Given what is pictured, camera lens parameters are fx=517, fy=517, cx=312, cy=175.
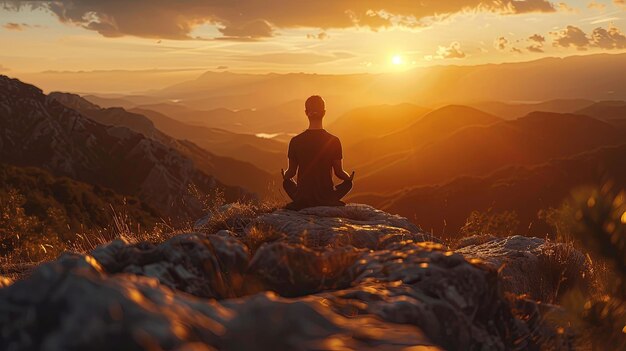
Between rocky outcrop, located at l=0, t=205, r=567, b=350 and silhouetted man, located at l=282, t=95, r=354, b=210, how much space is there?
14.9ft

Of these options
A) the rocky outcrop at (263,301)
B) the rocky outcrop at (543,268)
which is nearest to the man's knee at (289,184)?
the rocky outcrop at (543,268)

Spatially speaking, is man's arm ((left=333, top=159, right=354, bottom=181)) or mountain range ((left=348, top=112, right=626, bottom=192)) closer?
man's arm ((left=333, top=159, right=354, bottom=181))

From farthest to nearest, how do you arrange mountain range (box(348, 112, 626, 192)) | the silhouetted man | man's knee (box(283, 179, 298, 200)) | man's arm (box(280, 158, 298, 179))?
mountain range (box(348, 112, 626, 192)), man's knee (box(283, 179, 298, 200)), man's arm (box(280, 158, 298, 179)), the silhouetted man

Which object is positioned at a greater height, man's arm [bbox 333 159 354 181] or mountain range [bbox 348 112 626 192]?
man's arm [bbox 333 159 354 181]

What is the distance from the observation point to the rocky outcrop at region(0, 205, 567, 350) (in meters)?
2.25

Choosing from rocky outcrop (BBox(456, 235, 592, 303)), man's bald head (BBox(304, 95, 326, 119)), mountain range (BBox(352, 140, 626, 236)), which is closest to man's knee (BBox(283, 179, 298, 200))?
man's bald head (BBox(304, 95, 326, 119))

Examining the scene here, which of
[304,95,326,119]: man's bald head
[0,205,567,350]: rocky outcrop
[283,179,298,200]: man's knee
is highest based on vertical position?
[304,95,326,119]: man's bald head

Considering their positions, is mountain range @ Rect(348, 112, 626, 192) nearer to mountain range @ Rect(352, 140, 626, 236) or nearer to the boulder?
mountain range @ Rect(352, 140, 626, 236)

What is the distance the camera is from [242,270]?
4152mm

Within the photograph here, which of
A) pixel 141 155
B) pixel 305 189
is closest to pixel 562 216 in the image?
pixel 305 189

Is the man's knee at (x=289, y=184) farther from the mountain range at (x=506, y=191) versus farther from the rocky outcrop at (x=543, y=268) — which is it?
the mountain range at (x=506, y=191)

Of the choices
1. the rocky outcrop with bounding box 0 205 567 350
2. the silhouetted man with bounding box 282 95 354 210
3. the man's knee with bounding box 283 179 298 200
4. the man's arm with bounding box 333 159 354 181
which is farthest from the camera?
the man's knee with bounding box 283 179 298 200

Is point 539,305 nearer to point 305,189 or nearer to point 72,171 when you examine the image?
point 305,189

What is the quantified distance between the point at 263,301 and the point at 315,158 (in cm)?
791
